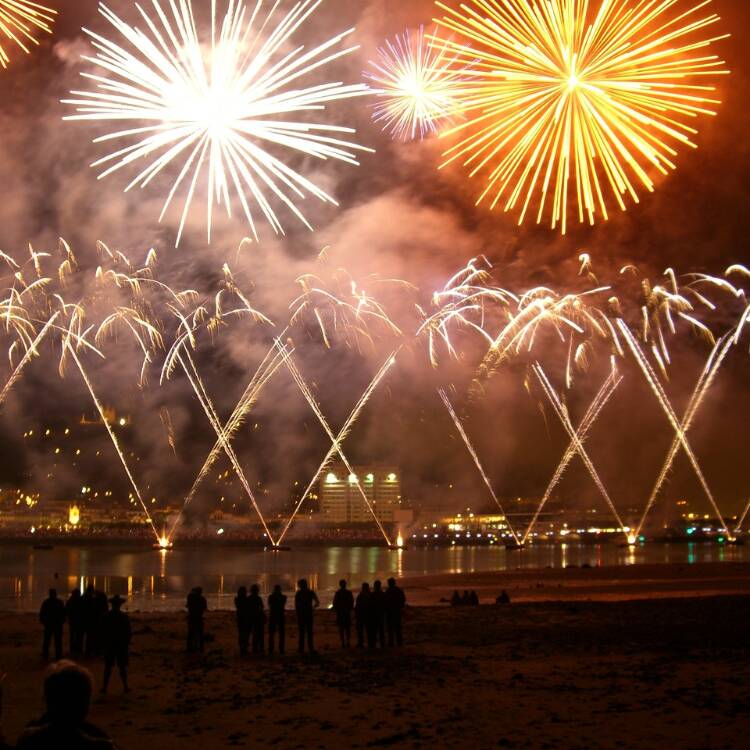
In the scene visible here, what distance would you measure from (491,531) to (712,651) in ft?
551

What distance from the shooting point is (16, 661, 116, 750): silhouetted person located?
244 centimetres

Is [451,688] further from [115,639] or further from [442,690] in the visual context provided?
[115,639]

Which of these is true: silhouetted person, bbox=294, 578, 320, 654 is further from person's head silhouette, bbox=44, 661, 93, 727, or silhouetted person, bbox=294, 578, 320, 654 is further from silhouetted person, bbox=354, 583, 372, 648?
person's head silhouette, bbox=44, 661, 93, 727

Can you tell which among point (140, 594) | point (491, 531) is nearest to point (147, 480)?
point (491, 531)

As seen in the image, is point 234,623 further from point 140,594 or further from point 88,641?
point 140,594

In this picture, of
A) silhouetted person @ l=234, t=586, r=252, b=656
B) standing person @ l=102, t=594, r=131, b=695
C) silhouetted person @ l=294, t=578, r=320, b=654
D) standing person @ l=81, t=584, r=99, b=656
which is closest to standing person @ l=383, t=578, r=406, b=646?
silhouetted person @ l=294, t=578, r=320, b=654

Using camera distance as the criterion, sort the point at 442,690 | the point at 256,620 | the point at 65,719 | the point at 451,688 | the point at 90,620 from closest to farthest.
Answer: the point at 65,719, the point at 442,690, the point at 451,688, the point at 90,620, the point at 256,620

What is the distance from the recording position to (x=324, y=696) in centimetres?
888

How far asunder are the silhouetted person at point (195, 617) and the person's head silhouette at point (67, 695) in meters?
9.96

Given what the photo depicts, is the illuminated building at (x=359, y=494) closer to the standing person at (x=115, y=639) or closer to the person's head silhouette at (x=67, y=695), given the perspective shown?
the standing person at (x=115, y=639)

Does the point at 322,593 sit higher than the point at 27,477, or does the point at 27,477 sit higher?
the point at 27,477

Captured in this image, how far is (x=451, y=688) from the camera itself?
9203 millimetres

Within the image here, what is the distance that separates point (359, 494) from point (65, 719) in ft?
588

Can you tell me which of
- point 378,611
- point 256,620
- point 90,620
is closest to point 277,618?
point 256,620
